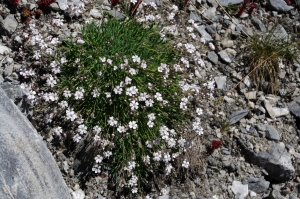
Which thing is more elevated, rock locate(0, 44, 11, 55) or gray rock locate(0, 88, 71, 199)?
rock locate(0, 44, 11, 55)

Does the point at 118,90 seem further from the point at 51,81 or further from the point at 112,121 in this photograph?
the point at 51,81

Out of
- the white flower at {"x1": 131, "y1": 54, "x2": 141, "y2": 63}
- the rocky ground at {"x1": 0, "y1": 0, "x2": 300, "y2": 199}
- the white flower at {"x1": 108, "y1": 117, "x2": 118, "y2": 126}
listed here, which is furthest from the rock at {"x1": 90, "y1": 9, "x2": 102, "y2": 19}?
the white flower at {"x1": 108, "y1": 117, "x2": 118, "y2": 126}

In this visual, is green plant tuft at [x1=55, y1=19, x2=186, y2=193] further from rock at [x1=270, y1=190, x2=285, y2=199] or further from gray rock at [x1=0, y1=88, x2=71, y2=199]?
rock at [x1=270, y1=190, x2=285, y2=199]

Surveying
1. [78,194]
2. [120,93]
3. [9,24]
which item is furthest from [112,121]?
[9,24]

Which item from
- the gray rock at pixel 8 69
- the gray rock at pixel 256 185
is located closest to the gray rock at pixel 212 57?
the gray rock at pixel 256 185

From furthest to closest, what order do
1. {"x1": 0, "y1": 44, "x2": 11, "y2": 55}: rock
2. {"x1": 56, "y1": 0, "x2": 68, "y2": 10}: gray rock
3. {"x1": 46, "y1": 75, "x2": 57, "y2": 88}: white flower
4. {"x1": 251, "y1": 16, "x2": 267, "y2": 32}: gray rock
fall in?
{"x1": 251, "y1": 16, "x2": 267, "y2": 32}: gray rock
{"x1": 56, "y1": 0, "x2": 68, "y2": 10}: gray rock
{"x1": 0, "y1": 44, "x2": 11, "y2": 55}: rock
{"x1": 46, "y1": 75, "x2": 57, "y2": 88}: white flower

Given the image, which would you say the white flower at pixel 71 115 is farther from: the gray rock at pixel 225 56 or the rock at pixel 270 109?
the rock at pixel 270 109
